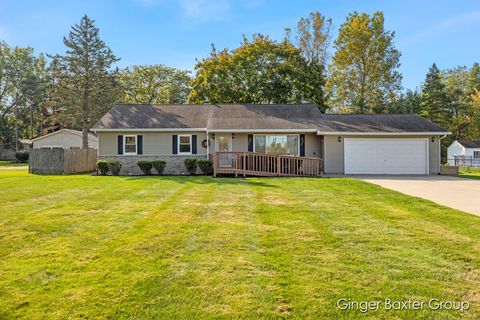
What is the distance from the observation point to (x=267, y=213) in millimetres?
6688

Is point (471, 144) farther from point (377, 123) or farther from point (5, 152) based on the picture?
point (5, 152)

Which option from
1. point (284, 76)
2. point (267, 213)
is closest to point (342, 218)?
point (267, 213)

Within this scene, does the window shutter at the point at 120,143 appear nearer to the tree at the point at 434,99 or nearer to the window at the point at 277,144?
the window at the point at 277,144

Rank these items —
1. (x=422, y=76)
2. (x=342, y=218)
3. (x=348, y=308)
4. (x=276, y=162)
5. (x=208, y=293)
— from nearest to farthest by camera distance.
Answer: (x=348, y=308) < (x=208, y=293) < (x=342, y=218) < (x=276, y=162) < (x=422, y=76)

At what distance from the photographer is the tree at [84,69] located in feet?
94.4

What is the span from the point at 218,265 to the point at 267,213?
295cm

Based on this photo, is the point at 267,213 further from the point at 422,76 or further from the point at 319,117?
the point at 422,76

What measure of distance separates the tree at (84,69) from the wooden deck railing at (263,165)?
18668mm

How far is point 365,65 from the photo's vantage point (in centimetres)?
3166

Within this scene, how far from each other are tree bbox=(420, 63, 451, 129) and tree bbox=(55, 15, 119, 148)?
112 ft

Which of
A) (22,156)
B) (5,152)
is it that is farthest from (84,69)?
(5,152)

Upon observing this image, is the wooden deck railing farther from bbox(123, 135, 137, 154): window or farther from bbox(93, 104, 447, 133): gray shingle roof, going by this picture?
bbox(123, 135, 137, 154): window

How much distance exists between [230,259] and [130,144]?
50.5 feet

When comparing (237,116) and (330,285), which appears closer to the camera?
(330,285)
